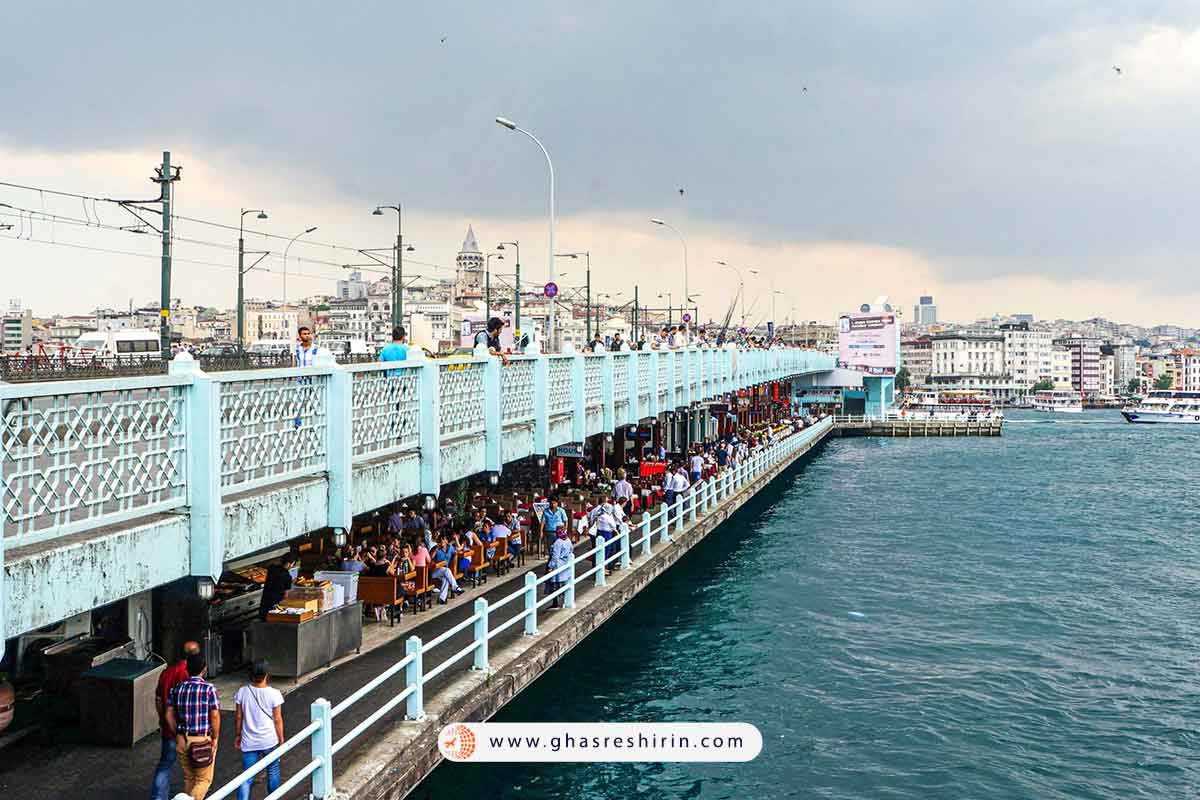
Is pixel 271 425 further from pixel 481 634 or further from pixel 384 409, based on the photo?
pixel 481 634

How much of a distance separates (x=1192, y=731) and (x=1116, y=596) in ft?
38.8

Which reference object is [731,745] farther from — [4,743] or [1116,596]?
[1116,596]

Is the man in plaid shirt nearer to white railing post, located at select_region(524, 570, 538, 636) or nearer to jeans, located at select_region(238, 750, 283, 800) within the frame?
jeans, located at select_region(238, 750, 283, 800)

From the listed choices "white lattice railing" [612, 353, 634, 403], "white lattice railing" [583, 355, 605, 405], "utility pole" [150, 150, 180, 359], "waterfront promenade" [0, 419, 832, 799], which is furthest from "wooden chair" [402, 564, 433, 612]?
"utility pole" [150, 150, 180, 359]

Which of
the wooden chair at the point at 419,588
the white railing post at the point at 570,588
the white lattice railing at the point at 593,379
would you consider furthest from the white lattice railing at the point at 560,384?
the wooden chair at the point at 419,588

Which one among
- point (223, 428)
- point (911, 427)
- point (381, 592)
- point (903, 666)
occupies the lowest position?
point (911, 427)

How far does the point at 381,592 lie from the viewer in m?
15.4

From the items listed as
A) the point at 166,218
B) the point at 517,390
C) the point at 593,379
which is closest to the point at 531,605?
Answer: the point at 517,390

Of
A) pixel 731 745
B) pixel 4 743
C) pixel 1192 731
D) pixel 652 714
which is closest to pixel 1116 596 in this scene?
pixel 1192 731

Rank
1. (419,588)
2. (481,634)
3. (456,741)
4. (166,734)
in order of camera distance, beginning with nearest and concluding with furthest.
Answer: (166,734) < (456,741) < (481,634) < (419,588)

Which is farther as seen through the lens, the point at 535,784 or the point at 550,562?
the point at 550,562

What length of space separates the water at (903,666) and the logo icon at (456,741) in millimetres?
1883

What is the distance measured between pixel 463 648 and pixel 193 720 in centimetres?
613

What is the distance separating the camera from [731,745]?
1321 cm
